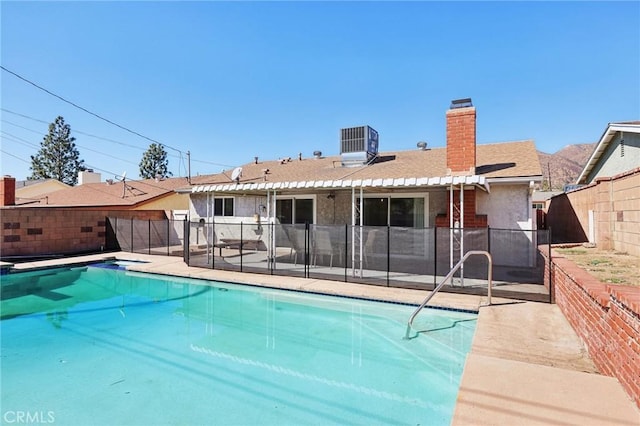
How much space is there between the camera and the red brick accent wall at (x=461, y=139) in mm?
9234

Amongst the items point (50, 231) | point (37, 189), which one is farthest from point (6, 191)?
point (37, 189)

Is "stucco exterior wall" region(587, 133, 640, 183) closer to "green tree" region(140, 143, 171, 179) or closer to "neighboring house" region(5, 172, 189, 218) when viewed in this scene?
"neighboring house" region(5, 172, 189, 218)

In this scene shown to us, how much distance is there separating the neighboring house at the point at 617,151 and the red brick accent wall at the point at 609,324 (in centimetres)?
1043

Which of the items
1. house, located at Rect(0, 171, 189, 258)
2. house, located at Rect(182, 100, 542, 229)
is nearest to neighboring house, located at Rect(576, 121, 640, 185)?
house, located at Rect(182, 100, 542, 229)

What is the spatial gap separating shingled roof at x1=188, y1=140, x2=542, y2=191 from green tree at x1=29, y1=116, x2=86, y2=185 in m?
38.6

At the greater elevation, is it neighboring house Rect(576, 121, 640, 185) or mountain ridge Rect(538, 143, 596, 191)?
mountain ridge Rect(538, 143, 596, 191)

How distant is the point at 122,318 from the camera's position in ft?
23.0

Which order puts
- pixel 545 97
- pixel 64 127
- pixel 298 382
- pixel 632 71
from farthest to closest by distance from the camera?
pixel 64 127, pixel 545 97, pixel 632 71, pixel 298 382

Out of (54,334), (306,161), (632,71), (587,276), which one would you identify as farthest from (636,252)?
(632,71)

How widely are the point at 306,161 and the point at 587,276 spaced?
41.9 feet

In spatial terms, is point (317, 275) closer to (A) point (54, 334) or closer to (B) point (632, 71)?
(A) point (54, 334)

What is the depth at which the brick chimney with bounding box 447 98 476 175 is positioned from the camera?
923 cm

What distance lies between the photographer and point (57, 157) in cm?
4238

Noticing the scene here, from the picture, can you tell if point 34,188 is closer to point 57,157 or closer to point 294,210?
point 57,157
